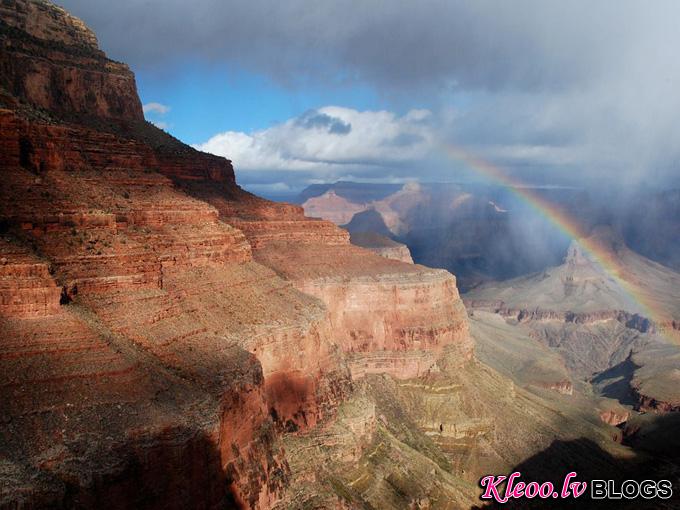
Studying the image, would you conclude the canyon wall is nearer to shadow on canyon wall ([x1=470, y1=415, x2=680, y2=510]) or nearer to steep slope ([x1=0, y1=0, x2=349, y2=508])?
steep slope ([x1=0, y1=0, x2=349, y2=508])

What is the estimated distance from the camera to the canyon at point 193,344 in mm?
27938

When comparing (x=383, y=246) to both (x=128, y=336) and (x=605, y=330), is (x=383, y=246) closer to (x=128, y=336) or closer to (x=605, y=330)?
(x=605, y=330)

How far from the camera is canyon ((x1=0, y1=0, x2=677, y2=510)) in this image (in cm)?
2794

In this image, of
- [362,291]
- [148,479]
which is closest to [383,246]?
[362,291]

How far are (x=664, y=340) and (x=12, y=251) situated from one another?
534 feet

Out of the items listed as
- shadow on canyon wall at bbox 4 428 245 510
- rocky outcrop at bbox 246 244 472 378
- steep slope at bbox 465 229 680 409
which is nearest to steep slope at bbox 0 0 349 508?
shadow on canyon wall at bbox 4 428 245 510

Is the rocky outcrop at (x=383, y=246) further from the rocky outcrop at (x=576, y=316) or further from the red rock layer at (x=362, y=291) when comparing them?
the red rock layer at (x=362, y=291)

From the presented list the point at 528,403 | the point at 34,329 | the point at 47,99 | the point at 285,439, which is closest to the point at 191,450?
the point at 34,329

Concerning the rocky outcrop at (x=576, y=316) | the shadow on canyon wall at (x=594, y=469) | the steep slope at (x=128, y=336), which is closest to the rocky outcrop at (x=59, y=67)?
the steep slope at (x=128, y=336)

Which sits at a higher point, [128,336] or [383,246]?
[128,336]

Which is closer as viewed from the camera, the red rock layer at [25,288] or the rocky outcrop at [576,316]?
the red rock layer at [25,288]

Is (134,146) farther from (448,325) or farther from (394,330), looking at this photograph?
(448,325)

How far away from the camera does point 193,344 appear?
38.0 meters

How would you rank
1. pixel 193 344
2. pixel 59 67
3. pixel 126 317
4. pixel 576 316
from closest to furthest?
pixel 126 317 < pixel 193 344 < pixel 59 67 < pixel 576 316
